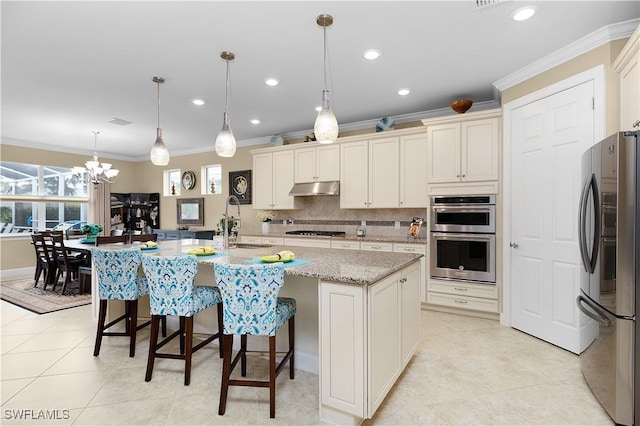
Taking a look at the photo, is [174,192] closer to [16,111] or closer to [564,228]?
[16,111]

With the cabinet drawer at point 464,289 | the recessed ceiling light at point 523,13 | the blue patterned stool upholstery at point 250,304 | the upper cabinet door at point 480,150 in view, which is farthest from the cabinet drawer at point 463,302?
the recessed ceiling light at point 523,13

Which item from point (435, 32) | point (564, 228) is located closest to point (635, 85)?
point (564, 228)

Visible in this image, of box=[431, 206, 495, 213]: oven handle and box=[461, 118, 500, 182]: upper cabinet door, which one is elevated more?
box=[461, 118, 500, 182]: upper cabinet door

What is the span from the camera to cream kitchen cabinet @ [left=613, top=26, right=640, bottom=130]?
217 cm

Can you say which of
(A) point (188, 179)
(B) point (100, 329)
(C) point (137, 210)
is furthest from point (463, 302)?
(C) point (137, 210)

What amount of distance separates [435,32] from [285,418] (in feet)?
9.99

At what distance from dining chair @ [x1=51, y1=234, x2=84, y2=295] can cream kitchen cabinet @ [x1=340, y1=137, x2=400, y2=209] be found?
423 centimetres

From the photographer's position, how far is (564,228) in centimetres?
290

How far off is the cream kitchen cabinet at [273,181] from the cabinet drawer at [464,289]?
2651 millimetres

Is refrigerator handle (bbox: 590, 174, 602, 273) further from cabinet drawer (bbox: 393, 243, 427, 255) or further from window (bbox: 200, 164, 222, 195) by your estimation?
window (bbox: 200, 164, 222, 195)

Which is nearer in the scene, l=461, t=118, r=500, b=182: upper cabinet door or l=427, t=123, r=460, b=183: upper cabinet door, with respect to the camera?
l=461, t=118, r=500, b=182: upper cabinet door

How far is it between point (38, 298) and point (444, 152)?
6083mm

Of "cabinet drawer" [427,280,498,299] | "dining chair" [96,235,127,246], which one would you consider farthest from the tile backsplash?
"dining chair" [96,235,127,246]

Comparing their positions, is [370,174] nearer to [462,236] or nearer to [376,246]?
[376,246]
